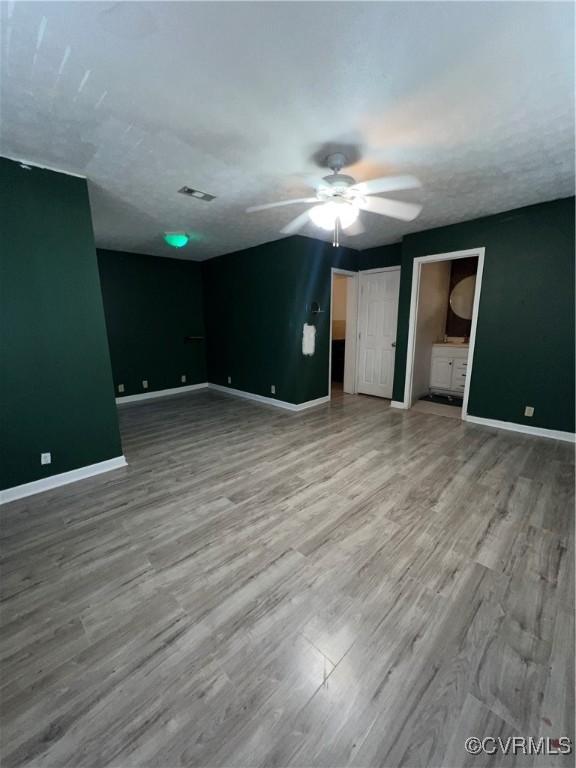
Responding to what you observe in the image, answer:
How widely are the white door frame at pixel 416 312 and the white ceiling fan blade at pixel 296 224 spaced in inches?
68.2

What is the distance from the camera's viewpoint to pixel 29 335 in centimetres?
250

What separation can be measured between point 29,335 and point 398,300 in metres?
4.62

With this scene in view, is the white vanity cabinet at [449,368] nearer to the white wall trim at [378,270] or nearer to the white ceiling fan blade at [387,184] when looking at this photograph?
the white wall trim at [378,270]

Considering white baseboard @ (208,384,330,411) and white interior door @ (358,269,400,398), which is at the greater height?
white interior door @ (358,269,400,398)

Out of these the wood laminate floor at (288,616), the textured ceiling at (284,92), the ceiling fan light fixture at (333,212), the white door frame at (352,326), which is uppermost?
the textured ceiling at (284,92)

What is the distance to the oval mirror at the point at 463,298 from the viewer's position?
5367 mm

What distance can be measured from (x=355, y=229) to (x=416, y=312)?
1.48 metres

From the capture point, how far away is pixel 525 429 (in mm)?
3781

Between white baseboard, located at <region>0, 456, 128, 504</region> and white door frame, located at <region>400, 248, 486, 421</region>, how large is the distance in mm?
3897

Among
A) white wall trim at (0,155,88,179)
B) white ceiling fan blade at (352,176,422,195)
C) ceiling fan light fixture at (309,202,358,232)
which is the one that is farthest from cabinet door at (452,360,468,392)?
white wall trim at (0,155,88,179)

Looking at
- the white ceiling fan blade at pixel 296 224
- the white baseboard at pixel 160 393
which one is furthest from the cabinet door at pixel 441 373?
the white baseboard at pixel 160 393

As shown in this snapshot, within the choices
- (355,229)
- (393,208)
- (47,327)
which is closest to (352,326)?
(355,229)

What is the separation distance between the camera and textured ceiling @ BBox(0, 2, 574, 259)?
125 centimetres

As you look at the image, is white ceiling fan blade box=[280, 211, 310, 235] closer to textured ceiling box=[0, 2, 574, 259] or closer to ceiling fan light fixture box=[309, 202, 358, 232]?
textured ceiling box=[0, 2, 574, 259]
